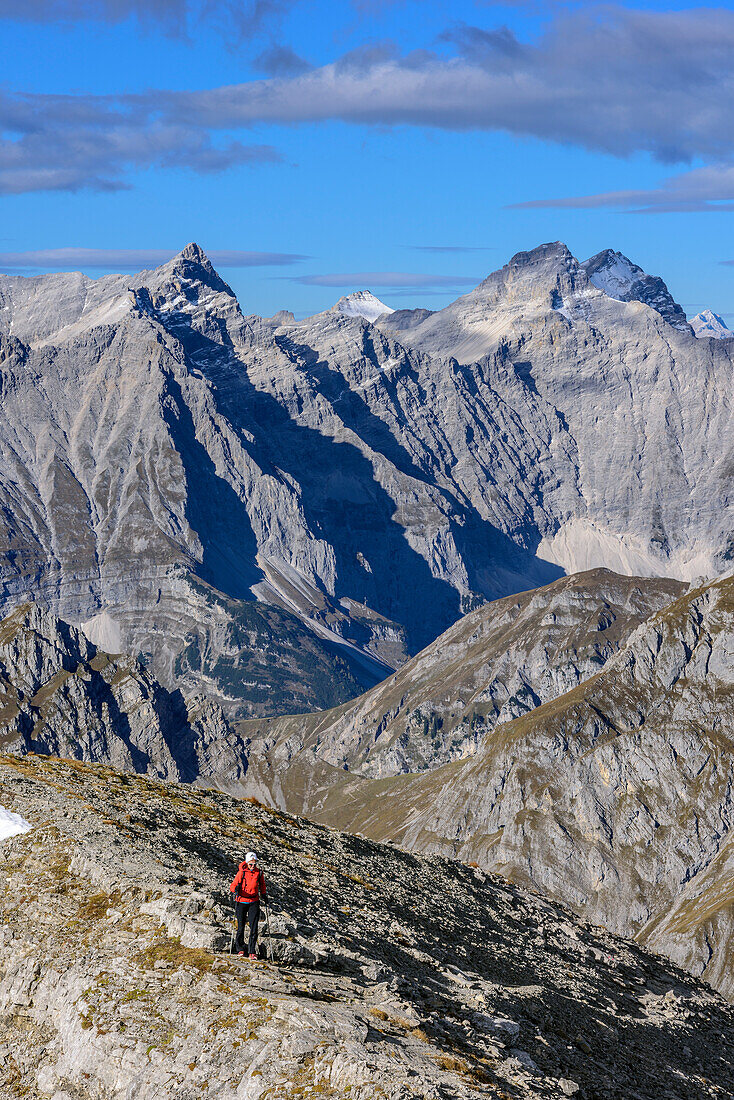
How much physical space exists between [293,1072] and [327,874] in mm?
34853

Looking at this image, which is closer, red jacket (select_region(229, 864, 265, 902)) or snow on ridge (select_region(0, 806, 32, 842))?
red jacket (select_region(229, 864, 265, 902))

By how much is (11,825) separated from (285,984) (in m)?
23.8

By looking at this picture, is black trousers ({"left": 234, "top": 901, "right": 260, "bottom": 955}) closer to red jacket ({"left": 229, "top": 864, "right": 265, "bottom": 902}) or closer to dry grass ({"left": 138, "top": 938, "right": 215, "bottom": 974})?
red jacket ({"left": 229, "top": 864, "right": 265, "bottom": 902})

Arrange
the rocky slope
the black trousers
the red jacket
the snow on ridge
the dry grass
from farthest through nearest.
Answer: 1. the snow on ridge
2. the red jacket
3. the black trousers
4. the dry grass
5. the rocky slope

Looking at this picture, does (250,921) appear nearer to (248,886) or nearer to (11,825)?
(248,886)

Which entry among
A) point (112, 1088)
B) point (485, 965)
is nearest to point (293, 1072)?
point (112, 1088)

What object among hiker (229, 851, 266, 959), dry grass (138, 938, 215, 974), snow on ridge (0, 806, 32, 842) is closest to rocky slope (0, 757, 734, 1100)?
dry grass (138, 938, 215, 974)

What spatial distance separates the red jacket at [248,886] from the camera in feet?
132

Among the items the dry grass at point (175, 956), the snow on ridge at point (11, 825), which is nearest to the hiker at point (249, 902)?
the dry grass at point (175, 956)

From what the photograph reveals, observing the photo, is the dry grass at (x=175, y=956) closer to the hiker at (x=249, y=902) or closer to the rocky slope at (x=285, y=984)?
the rocky slope at (x=285, y=984)

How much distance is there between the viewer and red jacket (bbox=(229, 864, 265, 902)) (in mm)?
40125

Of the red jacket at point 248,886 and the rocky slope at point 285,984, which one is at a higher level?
the red jacket at point 248,886

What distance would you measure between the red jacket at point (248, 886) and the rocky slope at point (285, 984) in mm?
1625

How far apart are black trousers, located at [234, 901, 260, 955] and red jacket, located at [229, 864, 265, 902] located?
0.72ft
